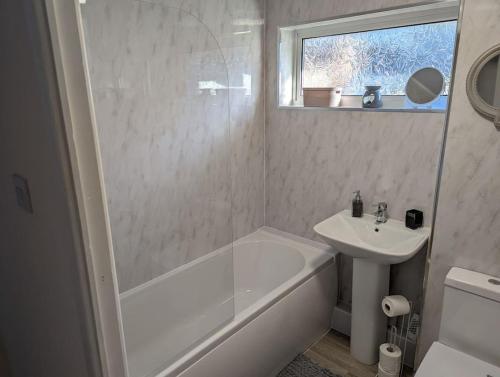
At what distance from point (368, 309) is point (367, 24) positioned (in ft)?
5.53

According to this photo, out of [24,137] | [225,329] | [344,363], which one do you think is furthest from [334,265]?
[24,137]

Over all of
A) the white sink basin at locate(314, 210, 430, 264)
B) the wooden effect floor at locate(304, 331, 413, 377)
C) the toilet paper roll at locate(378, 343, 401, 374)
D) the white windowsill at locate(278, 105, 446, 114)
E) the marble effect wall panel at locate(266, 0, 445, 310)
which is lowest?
the wooden effect floor at locate(304, 331, 413, 377)

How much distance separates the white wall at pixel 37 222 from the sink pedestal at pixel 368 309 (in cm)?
143

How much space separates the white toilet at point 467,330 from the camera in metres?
1.44

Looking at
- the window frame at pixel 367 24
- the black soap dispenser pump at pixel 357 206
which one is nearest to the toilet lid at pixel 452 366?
the black soap dispenser pump at pixel 357 206

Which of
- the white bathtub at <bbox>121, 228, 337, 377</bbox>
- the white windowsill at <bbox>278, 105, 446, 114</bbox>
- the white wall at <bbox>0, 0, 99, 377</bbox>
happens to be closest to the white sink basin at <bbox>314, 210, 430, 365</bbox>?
the white bathtub at <bbox>121, 228, 337, 377</bbox>

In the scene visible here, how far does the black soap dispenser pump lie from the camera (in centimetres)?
212

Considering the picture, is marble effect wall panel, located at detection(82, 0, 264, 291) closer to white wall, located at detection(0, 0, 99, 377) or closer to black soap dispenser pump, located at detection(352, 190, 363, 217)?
white wall, located at detection(0, 0, 99, 377)

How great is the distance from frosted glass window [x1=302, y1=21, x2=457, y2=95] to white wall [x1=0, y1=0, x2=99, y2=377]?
6.16ft

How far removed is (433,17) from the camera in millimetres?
1875

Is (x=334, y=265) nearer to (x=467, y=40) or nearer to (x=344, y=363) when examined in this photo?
(x=344, y=363)

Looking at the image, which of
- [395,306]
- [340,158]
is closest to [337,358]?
[395,306]

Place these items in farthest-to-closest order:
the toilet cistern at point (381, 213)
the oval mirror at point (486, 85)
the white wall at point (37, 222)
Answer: the toilet cistern at point (381, 213) < the oval mirror at point (486, 85) < the white wall at point (37, 222)

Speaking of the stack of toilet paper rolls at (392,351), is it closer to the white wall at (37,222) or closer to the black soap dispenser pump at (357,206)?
the black soap dispenser pump at (357,206)
